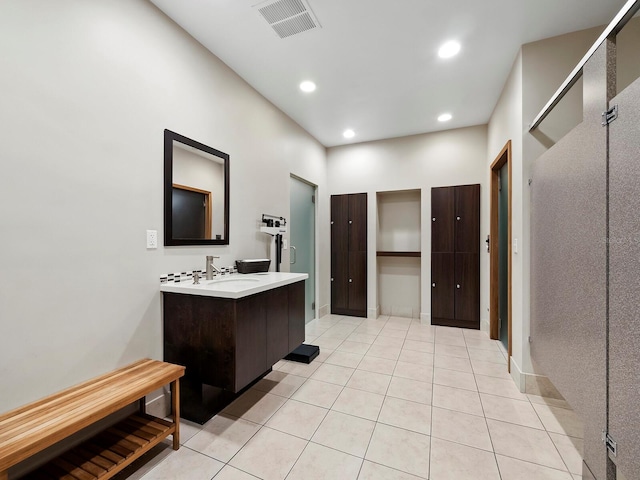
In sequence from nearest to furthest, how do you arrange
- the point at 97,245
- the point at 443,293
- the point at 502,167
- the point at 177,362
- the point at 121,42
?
1. the point at 97,245
2. the point at 121,42
3. the point at 177,362
4. the point at 502,167
5. the point at 443,293

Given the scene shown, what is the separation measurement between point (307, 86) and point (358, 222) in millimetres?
2300


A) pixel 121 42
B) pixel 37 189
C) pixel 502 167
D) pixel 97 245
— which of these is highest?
pixel 121 42

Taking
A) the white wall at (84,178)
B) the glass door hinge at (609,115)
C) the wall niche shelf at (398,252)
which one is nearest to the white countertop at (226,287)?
the white wall at (84,178)

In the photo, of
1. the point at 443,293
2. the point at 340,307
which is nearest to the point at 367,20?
the point at 443,293

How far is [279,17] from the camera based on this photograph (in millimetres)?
2084

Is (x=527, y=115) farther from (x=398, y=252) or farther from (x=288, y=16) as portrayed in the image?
(x=398, y=252)

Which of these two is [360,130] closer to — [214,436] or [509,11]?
[509,11]

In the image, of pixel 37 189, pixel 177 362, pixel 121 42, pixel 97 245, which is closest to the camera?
pixel 37 189

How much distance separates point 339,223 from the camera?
4840 mm

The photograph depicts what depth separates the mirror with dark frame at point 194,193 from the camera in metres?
2.07

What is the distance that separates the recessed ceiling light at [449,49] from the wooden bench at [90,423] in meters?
3.26

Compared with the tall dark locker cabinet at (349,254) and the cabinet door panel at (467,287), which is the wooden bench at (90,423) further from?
the cabinet door panel at (467,287)

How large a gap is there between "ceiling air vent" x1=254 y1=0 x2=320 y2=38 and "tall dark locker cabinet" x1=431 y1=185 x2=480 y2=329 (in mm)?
2988

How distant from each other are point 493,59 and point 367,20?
52.4 inches
